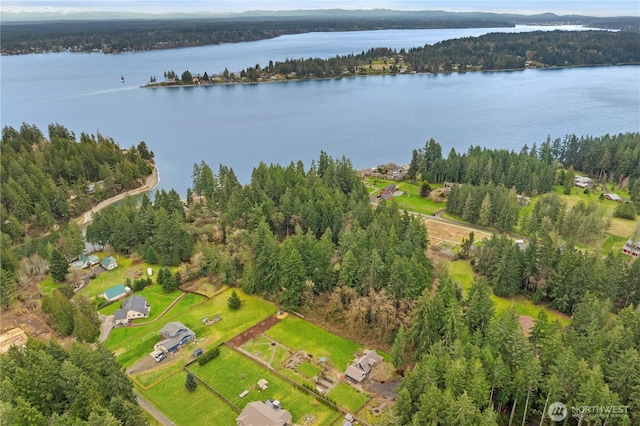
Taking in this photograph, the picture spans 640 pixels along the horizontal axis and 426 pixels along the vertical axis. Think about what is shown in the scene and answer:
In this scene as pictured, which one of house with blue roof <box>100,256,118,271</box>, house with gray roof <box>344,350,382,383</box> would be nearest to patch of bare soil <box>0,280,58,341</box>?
house with blue roof <box>100,256,118,271</box>

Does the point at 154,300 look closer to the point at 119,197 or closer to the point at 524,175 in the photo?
the point at 119,197

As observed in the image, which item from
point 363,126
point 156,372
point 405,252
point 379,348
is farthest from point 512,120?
point 156,372

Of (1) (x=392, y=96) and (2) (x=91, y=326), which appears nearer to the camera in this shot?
(2) (x=91, y=326)

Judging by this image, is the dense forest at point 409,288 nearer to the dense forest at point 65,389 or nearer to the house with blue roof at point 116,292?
the dense forest at point 65,389

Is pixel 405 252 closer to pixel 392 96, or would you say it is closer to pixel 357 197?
pixel 357 197

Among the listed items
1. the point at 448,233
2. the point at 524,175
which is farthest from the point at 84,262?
the point at 524,175
